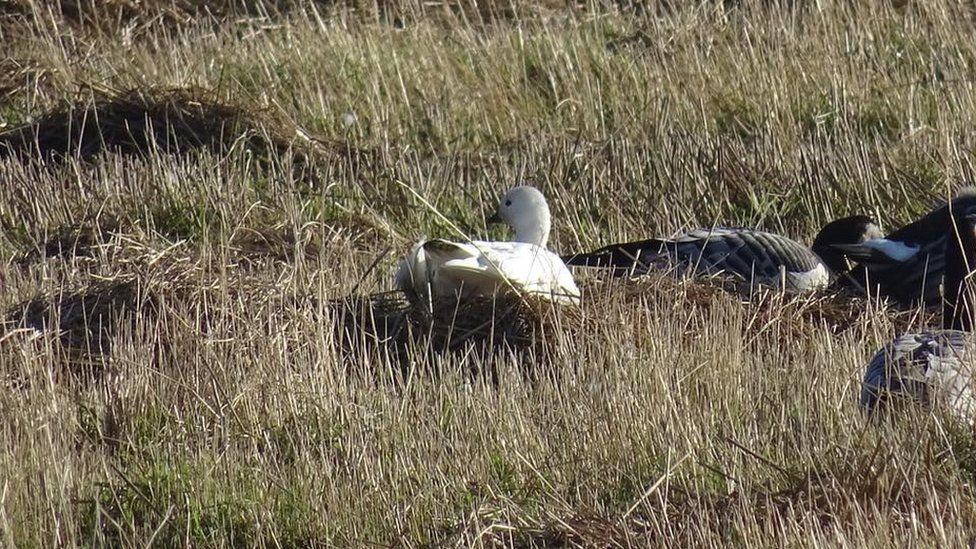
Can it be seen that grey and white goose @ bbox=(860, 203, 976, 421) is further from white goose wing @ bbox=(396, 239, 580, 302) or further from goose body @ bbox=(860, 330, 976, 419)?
white goose wing @ bbox=(396, 239, 580, 302)

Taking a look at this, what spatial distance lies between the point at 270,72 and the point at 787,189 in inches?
138

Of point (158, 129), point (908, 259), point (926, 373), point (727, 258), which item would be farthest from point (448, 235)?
point (926, 373)

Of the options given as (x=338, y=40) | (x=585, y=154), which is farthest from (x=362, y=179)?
(x=338, y=40)

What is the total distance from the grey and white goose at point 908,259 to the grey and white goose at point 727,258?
0.16 meters

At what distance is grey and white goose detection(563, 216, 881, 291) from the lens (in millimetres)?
7000

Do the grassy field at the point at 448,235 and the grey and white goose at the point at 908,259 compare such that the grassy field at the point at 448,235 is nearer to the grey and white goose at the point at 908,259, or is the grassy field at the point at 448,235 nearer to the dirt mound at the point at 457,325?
the dirt mound at the point at 457,325

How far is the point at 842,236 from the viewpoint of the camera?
763 centimetres

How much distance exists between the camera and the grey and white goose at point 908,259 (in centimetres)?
709

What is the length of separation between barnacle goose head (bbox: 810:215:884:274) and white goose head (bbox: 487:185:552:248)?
1.34 meters

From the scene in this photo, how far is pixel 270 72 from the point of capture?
10.2 m

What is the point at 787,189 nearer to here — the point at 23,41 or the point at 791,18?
the point at 791,18

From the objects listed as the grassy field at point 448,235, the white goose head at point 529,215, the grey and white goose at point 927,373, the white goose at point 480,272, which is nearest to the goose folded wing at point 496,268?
the white goose at point 480,272

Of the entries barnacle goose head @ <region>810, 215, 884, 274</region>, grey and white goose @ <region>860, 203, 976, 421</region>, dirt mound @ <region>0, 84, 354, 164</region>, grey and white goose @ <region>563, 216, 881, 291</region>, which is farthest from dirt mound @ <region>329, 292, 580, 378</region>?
dirt mound @ <region>0, 84, 354, 164</region>

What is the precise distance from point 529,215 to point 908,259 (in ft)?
5.70
